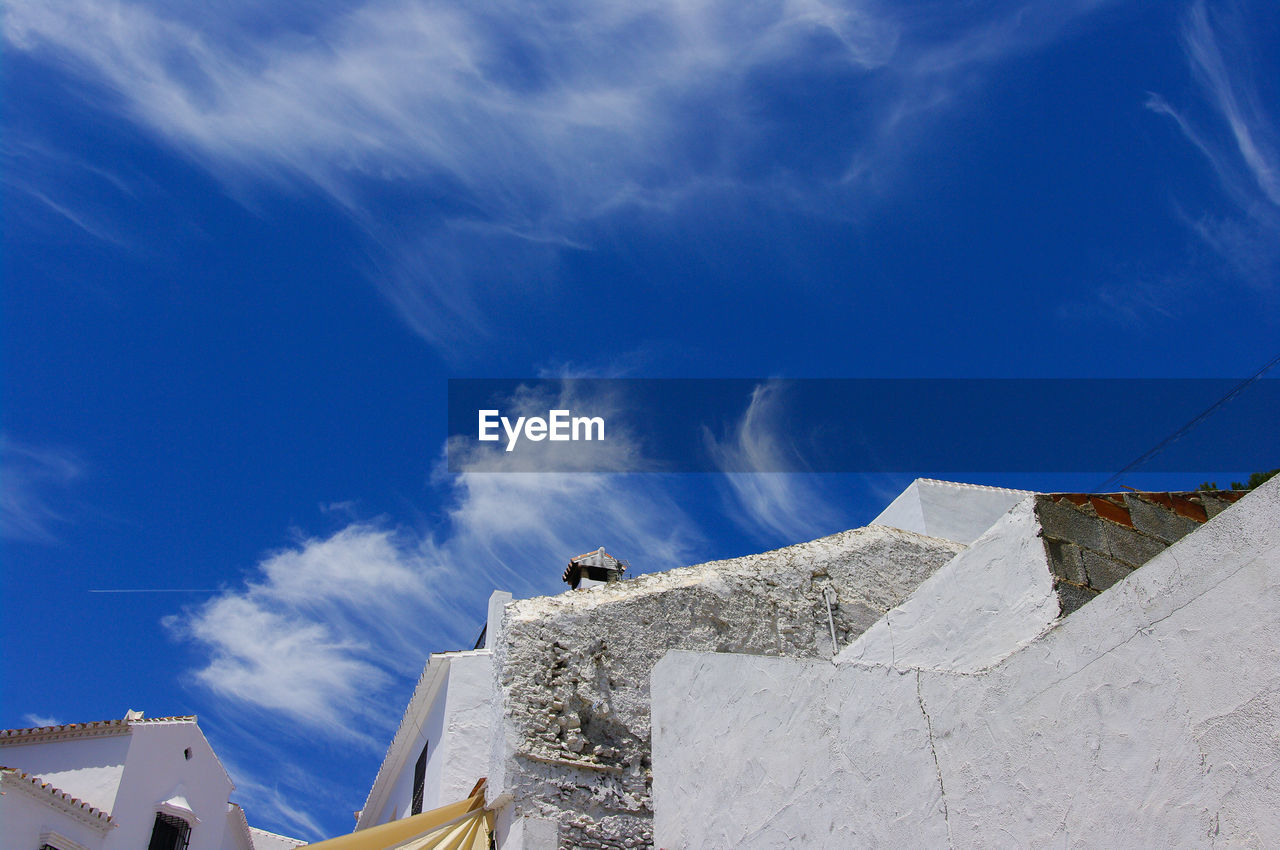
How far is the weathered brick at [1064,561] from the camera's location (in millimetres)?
4352

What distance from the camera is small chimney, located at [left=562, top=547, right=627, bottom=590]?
1258cm

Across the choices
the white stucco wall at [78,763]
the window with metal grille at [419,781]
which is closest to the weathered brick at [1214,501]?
the window with metal grille at [419,781]

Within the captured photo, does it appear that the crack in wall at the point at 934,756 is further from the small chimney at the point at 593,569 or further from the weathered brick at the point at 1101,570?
the small chimney at the point at 593,569

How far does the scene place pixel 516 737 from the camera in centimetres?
761

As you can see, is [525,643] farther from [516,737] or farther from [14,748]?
[14,748]

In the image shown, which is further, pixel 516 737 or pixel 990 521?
pixel 990 521

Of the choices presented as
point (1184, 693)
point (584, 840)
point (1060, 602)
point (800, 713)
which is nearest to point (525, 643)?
point (584, 840)

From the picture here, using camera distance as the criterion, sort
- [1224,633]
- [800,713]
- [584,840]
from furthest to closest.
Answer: [584,840]
[800,713]
[1224,633]

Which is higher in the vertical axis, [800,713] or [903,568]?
[903,568]

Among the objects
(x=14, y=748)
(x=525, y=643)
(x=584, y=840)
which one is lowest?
(x=584, y=840)

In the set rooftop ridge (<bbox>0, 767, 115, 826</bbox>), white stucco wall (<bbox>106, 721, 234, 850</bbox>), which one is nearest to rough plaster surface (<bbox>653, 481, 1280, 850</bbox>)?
rooftop ridge (<bbox>0, 767, 115, 826</bbox>)

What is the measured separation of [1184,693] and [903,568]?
6.85 meters

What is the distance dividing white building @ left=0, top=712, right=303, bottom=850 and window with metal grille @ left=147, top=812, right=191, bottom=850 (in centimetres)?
2

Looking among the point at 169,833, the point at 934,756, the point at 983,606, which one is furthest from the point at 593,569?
the point at 169,833
